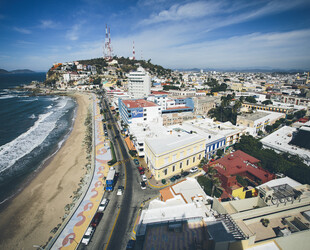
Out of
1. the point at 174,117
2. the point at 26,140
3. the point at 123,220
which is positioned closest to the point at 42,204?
the point at 123,220

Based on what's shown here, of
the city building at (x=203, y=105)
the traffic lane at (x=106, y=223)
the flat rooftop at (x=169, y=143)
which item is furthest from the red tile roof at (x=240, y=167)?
the city building at (x=203, y=105)

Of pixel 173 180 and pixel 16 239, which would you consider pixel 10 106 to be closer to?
pixel 16 239

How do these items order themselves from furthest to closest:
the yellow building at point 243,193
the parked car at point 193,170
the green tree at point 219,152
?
the green tree at point 219,152 < the parked car at point 193,170 < the yellow building at point 243,193

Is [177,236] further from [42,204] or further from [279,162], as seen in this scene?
[279,162]

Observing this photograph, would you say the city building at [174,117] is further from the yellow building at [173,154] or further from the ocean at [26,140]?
the ocean at [26,140]

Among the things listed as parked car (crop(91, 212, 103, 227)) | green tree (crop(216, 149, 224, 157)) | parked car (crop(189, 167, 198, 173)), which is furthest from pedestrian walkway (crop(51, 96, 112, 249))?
green tree (crop(216, 149, 224, 157))

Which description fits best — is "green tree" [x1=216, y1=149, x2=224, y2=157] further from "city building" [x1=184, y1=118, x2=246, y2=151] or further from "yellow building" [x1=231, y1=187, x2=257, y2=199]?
"yellow building" [x1=231, y1=187, x2=257, y2=199]
